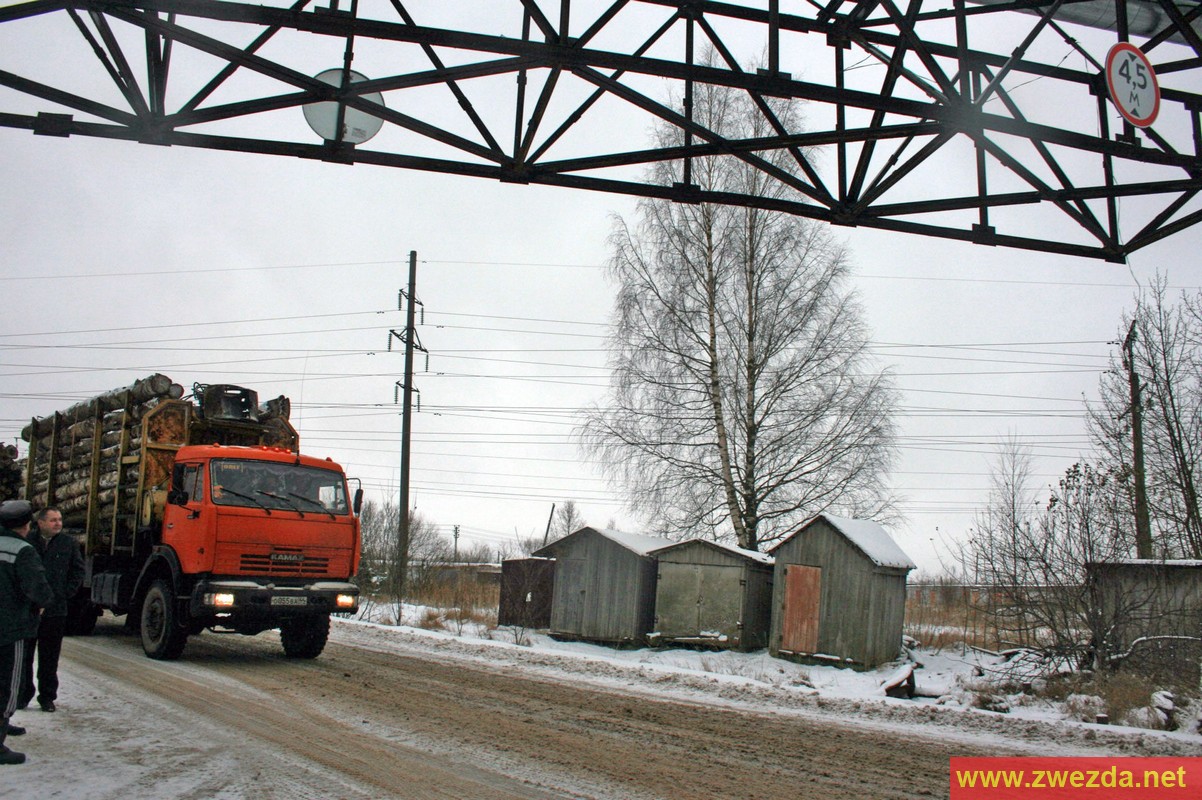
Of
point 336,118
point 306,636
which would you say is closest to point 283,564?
point 306,636

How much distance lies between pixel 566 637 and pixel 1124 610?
37.9 ft

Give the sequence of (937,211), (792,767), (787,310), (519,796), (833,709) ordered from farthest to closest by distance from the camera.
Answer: (787,310) < (833,709) < (937,211) < (792,767) < (519,796)

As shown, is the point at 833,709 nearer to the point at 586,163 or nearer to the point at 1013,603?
the point at 1013,603

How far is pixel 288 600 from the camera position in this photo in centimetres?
1101

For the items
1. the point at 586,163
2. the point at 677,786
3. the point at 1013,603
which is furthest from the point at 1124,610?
the point at 586,163

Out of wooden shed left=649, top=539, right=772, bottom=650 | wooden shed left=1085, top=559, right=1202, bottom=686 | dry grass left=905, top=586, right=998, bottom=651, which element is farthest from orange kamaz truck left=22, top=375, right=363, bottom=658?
wooden shed left=1085, top=559, right=1202, bottom=686

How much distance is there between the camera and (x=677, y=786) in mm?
6203

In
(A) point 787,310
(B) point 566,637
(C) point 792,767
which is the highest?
(A) point 787,310

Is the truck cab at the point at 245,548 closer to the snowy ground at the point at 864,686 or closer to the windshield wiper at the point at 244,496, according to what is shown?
the windshield wiper at the point at 244,496

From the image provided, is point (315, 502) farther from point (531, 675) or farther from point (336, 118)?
point (336, 118)

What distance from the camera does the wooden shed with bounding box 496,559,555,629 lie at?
72.8 ft

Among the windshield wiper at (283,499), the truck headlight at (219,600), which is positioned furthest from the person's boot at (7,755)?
the windshield wiper at (283,499)

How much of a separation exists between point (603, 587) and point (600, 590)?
0.35ft

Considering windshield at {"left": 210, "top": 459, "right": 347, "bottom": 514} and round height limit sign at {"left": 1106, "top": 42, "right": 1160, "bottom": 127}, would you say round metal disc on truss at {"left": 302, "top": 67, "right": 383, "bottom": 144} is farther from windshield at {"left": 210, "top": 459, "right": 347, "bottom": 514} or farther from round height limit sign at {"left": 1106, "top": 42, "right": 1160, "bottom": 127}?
round height limit sign at {"left": 1106, "top": 42, "right": 1160, "bottom": 127}
